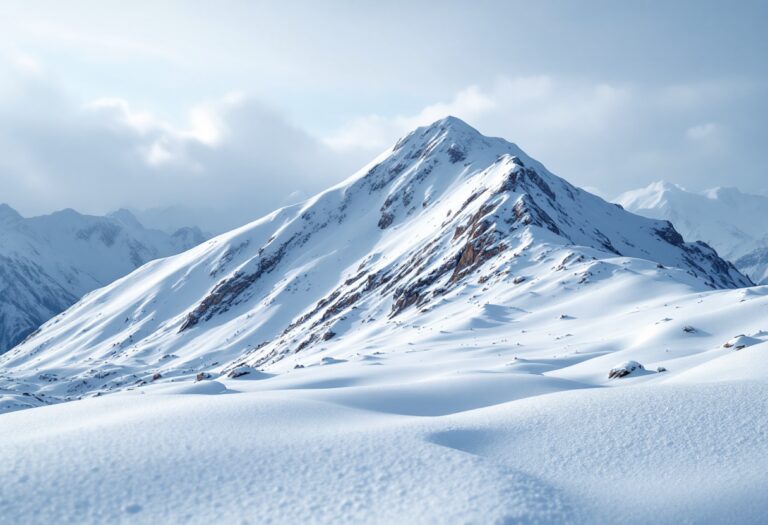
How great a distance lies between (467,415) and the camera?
1502 centimetres

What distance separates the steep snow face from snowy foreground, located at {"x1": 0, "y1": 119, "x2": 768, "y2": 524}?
2.55ft

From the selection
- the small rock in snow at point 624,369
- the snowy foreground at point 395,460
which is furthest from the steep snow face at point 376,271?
the snowy foreground at point 395,460

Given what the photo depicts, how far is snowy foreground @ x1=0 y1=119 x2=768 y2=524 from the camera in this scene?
32.0ft

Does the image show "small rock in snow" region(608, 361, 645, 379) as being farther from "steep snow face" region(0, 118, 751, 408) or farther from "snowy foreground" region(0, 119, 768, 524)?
"steep snow face" region(0, 118, 751, 408)

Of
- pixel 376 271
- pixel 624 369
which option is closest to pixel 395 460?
pixel 624 369

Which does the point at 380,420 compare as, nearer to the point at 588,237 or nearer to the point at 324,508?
the point at 324,508

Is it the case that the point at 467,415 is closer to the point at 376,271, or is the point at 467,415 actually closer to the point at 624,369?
the point at 624,369

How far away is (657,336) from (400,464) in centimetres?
2505

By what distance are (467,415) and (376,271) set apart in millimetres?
79971

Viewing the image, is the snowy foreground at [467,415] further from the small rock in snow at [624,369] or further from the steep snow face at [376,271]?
the steep snow face at [376,271]

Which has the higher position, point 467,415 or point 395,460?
point 467,415

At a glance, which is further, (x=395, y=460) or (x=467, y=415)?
(x=467, y=415)

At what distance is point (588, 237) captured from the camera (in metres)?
101

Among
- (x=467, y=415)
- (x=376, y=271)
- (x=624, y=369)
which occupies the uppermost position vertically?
(x=376, y=271)
